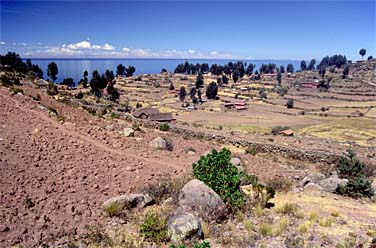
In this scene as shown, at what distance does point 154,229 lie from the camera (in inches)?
367

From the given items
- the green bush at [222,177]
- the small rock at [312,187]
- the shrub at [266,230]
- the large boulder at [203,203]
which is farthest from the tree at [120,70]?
the shrub at [266,230]

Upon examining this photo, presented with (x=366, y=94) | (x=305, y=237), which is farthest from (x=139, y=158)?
(x=366, y=94)

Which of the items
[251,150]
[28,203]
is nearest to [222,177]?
[28,203]

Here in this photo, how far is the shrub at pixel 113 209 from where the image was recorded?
10.5 m

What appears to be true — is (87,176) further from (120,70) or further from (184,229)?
(120,70)

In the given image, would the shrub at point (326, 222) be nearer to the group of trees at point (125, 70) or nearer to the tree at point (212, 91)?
the tree at point (212, 91)

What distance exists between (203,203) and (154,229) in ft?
6.74

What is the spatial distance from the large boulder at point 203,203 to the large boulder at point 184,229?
3.49ft

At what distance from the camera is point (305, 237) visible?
9797mm

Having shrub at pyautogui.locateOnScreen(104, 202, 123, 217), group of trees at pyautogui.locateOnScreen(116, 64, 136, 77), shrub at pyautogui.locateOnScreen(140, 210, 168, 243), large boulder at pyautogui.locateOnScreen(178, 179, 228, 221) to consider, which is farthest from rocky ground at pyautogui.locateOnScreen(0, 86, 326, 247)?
group of trees at pyautogui.locateOnScreen(116, 64, 136, 77)

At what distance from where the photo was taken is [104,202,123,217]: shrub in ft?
34.5

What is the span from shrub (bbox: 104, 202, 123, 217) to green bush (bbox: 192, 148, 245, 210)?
128 inches

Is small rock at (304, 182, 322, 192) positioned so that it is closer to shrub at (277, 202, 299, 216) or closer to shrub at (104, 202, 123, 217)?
shrub at (277, 202, 299, 216)

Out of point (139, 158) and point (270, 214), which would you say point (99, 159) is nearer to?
point (139, 158)
